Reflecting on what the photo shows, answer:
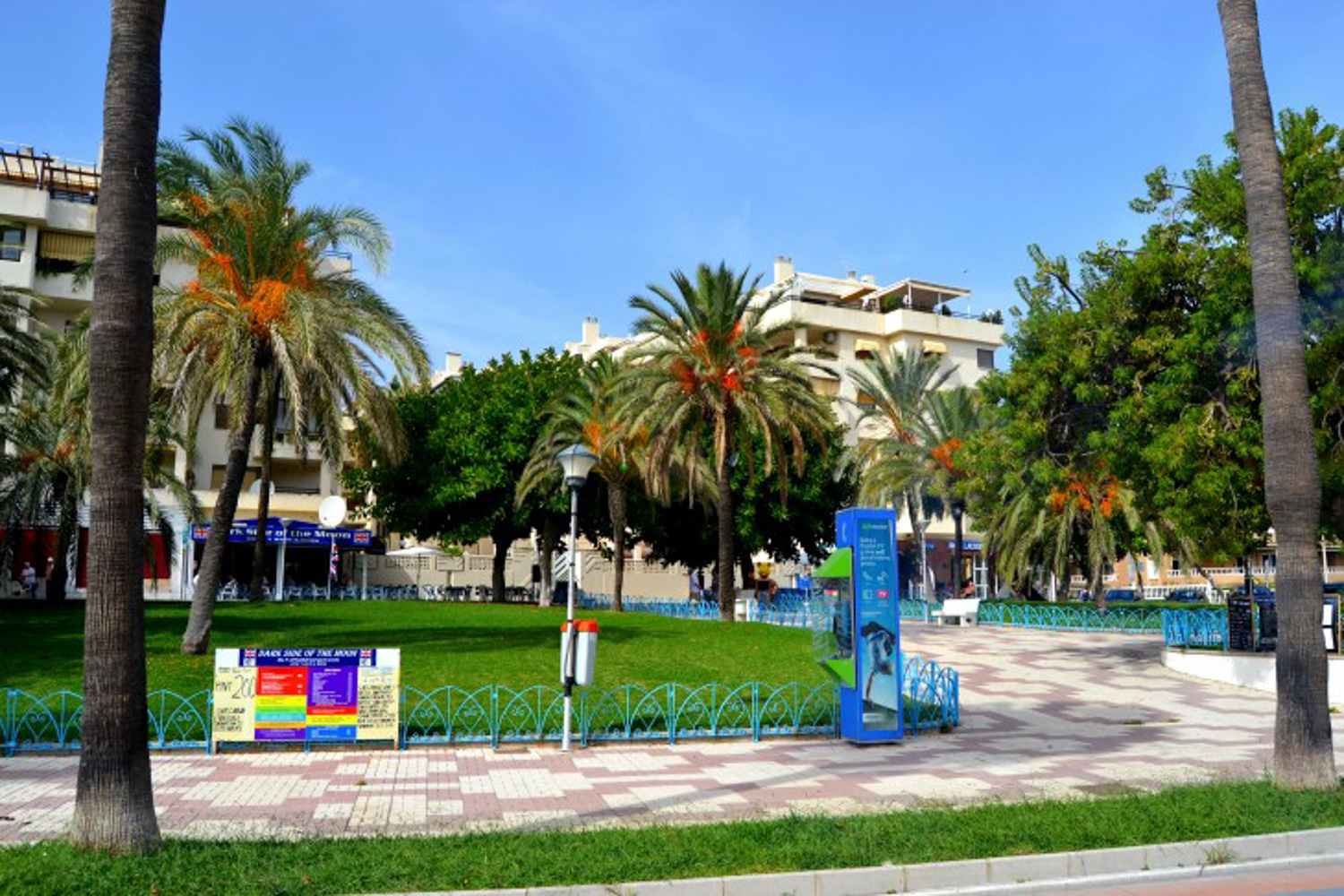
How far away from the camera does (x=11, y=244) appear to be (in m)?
46.4

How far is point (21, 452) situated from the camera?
108 ft

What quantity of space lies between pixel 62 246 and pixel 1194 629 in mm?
48238

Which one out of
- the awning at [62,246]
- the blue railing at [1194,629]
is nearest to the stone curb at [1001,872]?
the blue railing at [1194,629]

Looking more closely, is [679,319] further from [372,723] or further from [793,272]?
[793,272]

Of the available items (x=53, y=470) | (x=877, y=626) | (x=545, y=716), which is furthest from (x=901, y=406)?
(x=545, y=716)

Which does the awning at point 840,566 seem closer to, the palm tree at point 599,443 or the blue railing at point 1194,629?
the blue railing at point 1194,629

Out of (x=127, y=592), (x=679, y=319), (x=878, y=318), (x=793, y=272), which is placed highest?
(x=793, y=272)

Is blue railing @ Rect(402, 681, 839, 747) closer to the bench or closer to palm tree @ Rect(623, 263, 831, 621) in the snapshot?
palm tree @ Rect(623, 263, 831, 621)

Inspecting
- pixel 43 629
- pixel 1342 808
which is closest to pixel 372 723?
pixel 1342 808

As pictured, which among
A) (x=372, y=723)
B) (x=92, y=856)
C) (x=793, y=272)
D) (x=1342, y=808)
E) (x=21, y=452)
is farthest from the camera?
(x=793, y=272)

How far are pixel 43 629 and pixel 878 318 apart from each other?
173 feet

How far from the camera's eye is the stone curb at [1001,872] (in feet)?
22.0

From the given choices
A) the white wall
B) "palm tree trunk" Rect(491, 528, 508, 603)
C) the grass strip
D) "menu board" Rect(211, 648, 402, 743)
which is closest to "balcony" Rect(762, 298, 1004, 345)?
"palm tree trunk" Rect(491, 528, 508, 603)

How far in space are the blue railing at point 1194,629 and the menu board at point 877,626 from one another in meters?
12.6
